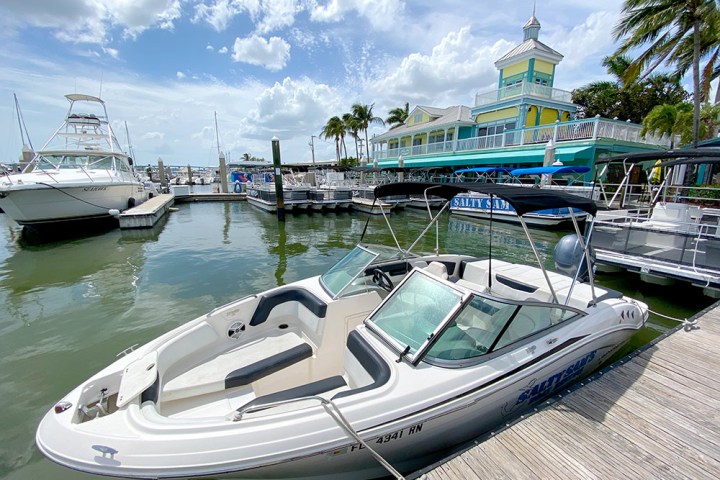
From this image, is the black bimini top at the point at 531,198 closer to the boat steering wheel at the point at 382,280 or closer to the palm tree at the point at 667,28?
the boat steering wheel at the point at 382,280

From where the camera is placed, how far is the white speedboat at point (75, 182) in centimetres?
1261

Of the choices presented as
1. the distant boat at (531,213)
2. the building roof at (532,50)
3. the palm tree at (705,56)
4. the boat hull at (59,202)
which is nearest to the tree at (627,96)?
the building roof at (532,50)

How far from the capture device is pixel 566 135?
18.4 metres

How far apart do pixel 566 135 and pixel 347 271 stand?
19.6 m

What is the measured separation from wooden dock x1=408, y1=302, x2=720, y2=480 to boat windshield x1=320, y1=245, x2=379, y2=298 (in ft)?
7.29

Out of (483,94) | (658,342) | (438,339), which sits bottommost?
(658,342)

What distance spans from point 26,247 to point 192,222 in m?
6.77

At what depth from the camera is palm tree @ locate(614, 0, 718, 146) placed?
1283cm

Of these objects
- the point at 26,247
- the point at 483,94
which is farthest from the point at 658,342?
the point at 483,94

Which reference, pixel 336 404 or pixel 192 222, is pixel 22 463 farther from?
pixel 192 222

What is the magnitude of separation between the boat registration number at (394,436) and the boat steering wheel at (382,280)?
1897 mm

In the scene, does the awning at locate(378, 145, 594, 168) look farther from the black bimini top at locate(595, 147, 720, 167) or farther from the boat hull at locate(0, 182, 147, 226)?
the boat hull at locate(0, 182, 147, 226)

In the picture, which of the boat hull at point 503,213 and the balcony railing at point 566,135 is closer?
the boat hull at point 503,213

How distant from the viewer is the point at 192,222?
17781 mm
